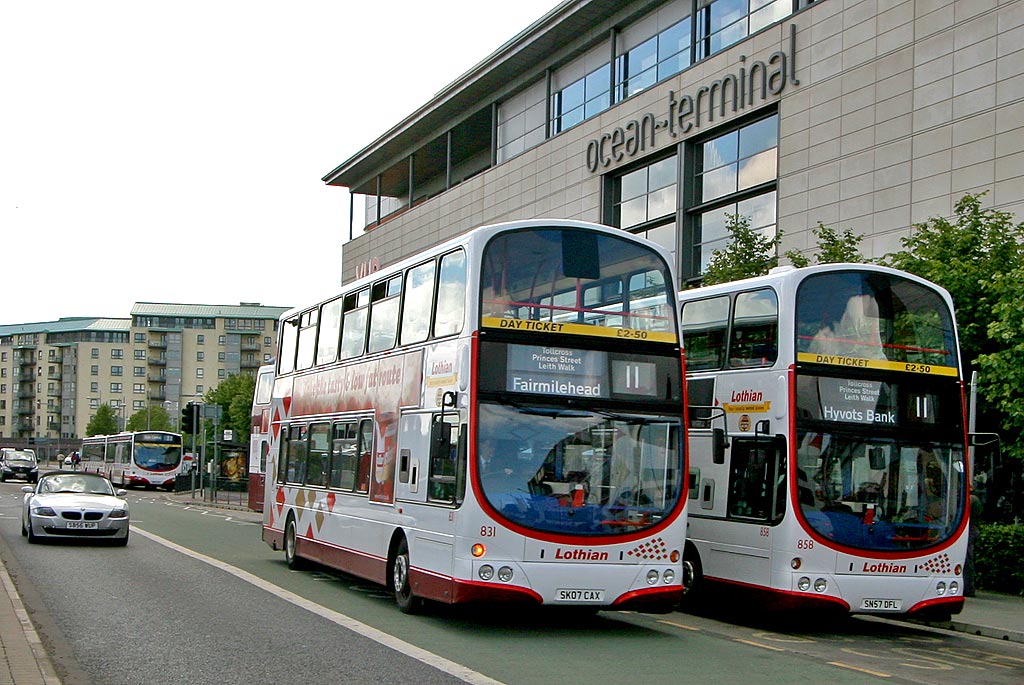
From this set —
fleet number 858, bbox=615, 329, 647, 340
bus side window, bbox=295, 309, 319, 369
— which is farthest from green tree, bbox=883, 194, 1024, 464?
bus side window, bbox=295, 309, 319, 369

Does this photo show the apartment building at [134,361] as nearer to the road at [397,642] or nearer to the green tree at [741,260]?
the green tree at [741,260]

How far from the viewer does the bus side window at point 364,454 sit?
15914 mm

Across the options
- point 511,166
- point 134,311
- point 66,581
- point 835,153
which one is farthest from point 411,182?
point 134,311

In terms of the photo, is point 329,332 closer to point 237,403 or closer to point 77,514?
point 77,514

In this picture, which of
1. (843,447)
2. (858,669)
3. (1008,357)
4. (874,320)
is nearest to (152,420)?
(1008,357)

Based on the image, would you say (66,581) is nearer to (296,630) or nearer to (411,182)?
(296,630)

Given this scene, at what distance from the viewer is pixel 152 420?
145 m

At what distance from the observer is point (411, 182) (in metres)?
56.6

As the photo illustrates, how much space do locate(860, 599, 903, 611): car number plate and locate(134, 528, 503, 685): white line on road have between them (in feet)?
17.5

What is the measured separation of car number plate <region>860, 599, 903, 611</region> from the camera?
1387cm

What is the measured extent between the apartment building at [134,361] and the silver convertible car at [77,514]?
454 feet

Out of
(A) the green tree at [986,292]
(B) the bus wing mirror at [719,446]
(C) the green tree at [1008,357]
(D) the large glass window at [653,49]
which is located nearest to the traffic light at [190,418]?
(D) the large glass window at [653,49]

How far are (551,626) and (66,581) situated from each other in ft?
23.8

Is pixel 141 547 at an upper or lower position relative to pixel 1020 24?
lower
